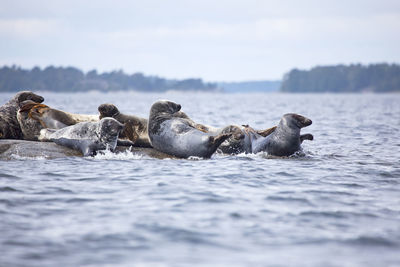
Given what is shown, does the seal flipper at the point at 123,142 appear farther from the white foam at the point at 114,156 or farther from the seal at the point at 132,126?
the seal at the point at 132,126

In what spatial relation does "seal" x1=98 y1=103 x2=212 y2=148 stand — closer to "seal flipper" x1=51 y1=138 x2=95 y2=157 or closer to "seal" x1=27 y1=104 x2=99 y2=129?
"seal" x1=27 y1=104 x2=99 y2=129

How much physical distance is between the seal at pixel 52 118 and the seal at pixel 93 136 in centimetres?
109

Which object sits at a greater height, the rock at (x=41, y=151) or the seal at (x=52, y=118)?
the seal at (x=52, y=118)

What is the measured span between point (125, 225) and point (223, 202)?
5.45ft

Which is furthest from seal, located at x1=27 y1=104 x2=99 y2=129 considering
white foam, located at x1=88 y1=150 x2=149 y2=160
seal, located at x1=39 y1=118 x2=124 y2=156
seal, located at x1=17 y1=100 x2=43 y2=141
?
white foam, located at x1=88 y1=150 x2=149 y2=160

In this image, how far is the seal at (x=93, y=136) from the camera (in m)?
Result: 11.2

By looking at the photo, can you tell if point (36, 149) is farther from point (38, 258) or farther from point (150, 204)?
point (38, 258)

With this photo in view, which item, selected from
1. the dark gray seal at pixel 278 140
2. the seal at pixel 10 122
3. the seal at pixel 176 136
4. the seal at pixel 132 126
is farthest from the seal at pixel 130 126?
the seal at pixel 10 122

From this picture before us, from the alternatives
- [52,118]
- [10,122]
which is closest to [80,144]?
[52,118]

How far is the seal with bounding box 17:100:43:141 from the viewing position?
41.0ft

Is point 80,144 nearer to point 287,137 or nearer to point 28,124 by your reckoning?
point 28,124

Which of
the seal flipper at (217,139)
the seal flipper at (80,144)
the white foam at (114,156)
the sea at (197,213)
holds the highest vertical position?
the seal flipper at (217,139)

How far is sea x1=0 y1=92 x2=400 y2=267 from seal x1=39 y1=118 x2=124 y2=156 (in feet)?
1.66

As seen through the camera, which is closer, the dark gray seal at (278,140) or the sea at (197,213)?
the sea at (197,213)
